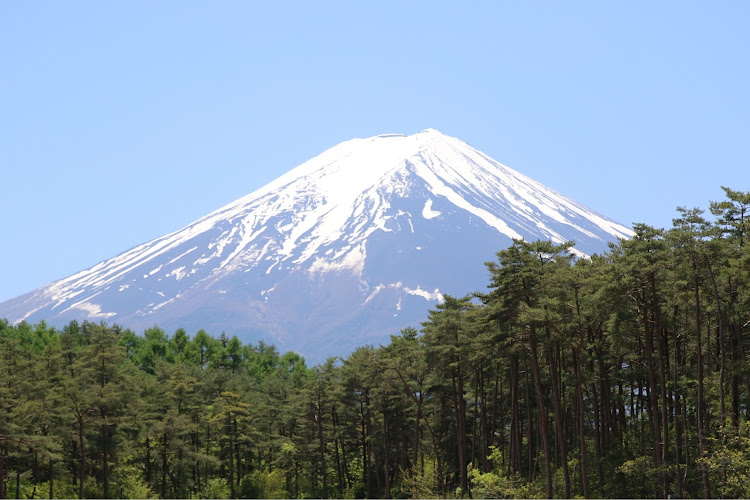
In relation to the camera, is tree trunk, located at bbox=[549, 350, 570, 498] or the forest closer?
the forest

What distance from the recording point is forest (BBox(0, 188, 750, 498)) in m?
37.2

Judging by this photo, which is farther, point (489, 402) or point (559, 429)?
point (489, 402)

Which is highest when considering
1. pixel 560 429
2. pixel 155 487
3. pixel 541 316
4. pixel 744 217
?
pixel 744 217

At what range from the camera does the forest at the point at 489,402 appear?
3716cm

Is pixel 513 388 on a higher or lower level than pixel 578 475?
higher

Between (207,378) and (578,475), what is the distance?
38374 millimetres

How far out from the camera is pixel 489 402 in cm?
6184

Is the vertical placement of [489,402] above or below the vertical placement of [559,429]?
above

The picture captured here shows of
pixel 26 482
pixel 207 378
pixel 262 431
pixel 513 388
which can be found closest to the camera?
pixel 513 388

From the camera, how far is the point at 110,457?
5544cm

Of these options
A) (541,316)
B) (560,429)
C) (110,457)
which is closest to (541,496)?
(560,429)

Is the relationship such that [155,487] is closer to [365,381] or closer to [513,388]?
[365,381]

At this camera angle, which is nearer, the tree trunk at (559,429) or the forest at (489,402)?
the forest at (489,402)

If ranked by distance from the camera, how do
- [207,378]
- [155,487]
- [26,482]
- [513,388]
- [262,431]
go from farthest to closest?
[207,378] → [262,431] → [155,487] → [26,482] → [513,388]
